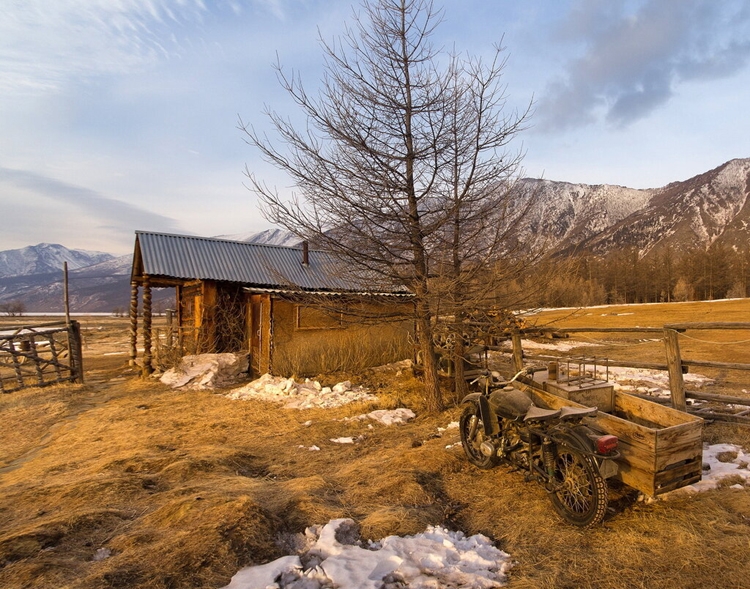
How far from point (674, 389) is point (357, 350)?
8.81 meters

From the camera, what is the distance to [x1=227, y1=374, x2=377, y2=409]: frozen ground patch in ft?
32.5

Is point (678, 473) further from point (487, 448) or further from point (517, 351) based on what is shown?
point (517, 351)

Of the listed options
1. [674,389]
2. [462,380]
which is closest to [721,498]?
[674,389]

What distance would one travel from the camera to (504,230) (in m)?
7.33

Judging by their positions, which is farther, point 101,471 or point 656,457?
point 101,471

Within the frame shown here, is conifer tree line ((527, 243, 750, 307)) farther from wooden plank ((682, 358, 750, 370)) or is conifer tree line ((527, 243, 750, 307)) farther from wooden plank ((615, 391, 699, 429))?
wooden plank ((615, 391, 699, 429))

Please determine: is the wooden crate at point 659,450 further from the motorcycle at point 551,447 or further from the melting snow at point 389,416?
the melting snow at point 389,416

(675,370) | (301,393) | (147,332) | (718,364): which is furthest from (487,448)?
(147,332)

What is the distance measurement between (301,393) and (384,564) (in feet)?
25.7

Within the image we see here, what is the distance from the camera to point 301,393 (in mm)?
10680

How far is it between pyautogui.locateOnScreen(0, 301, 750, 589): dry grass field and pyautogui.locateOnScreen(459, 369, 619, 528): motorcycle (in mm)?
211

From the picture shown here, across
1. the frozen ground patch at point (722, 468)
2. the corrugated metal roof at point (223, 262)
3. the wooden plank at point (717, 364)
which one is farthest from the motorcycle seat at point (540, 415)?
the corrugated metal roof at point (223, 262)

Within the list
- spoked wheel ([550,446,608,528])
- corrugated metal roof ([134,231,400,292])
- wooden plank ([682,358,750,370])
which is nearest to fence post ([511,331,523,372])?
wooden plank ([682,358,750,370])

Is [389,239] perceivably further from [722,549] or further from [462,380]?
[722,549]
